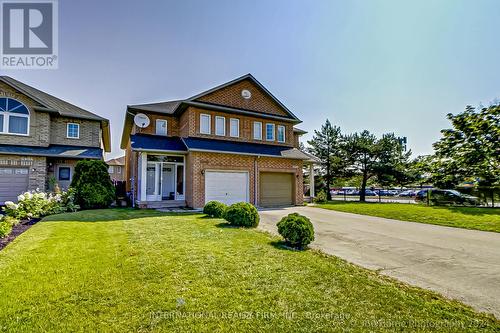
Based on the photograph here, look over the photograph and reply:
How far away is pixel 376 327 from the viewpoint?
283 centimetres

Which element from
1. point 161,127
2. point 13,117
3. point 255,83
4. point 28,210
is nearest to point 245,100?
point 255,83

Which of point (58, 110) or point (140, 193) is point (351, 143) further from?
point (58, 110)

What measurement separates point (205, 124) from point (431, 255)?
44.1 feet

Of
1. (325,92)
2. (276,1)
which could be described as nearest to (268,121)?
(325,92)

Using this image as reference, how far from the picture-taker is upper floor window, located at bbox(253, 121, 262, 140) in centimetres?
1779

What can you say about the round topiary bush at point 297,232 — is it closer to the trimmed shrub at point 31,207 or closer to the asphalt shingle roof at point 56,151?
the trimmed shrub at point 31,207

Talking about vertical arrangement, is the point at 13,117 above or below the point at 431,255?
above

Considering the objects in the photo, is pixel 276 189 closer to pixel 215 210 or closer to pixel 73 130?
pixel 215 210

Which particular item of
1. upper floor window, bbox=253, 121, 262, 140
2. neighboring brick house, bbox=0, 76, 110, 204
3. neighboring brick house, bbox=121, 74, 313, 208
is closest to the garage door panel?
neighboring brick house, bbox=121, 74, 313, 208

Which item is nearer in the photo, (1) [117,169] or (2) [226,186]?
(2) [226,186]

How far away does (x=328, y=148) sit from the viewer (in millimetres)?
29250

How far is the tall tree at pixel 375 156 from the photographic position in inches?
1068

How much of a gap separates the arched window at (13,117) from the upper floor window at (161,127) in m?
7.84

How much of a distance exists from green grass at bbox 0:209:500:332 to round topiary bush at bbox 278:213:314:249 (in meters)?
0.50
